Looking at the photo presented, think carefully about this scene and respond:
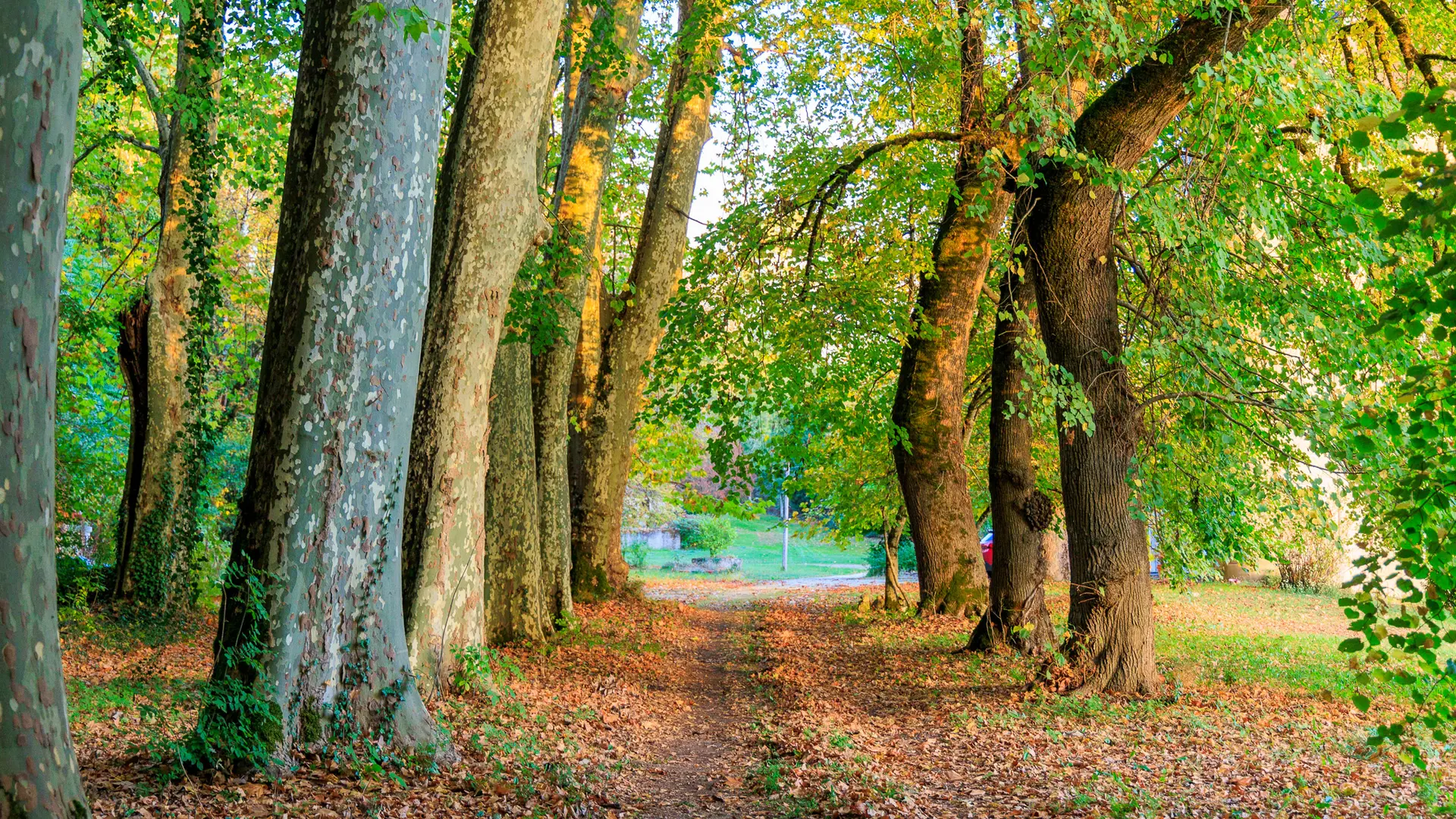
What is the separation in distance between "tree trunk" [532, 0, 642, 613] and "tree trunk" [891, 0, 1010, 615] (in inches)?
177

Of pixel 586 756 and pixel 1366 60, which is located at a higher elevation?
pixel 1366 60

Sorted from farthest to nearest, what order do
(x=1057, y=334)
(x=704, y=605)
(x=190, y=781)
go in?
(x=704, y=605) → (x=1057, y=334) → (x=190, y=781)

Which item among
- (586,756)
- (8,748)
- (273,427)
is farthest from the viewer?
(586,756)

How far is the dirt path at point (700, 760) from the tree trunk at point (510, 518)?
203 cm

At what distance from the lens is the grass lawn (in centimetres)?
3453

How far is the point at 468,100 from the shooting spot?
7715 millimetres

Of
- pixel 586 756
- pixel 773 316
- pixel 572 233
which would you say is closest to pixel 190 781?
pixel 586 756

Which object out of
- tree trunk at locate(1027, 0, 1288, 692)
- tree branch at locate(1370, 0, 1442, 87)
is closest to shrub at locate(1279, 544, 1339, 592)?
tree branch at locate(1370, 0, 1442, 87)

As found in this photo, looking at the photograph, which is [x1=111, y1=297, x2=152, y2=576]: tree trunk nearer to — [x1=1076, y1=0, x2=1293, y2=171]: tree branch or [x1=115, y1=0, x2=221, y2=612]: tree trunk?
[x1=115, y1=0, x2=221, y2=612]: tree trunk

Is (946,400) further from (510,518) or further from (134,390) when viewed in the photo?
(134,390)

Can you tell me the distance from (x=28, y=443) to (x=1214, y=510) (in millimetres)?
9679

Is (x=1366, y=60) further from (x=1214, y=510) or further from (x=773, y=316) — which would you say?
(x=773, y=316)

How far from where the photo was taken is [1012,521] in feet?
37.4

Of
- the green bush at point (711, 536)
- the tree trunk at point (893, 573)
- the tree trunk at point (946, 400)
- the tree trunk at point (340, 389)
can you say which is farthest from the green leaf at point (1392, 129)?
the green bush at point (711, 536)
